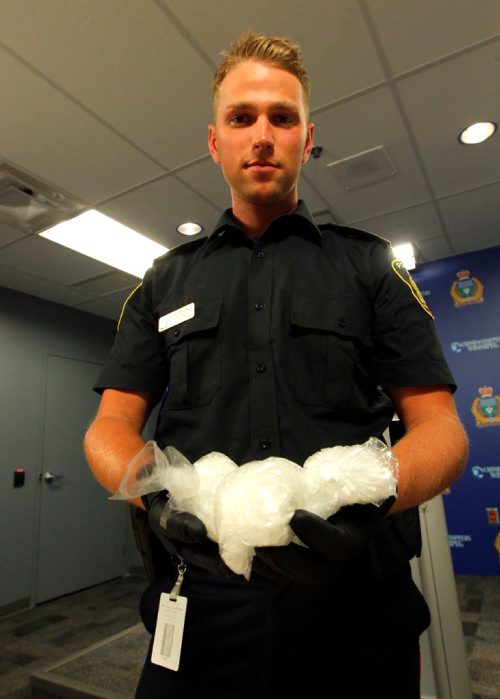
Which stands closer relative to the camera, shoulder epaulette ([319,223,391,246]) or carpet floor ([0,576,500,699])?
shoulder epaulette ([319,223,391,246])

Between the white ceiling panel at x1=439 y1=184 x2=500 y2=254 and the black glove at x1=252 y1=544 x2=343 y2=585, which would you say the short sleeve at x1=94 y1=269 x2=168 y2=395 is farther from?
the white ceiling panel at x1=439 y1=184 x2=500 y2=254

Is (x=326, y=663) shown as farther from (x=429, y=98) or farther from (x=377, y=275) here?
(x=429, y=98)

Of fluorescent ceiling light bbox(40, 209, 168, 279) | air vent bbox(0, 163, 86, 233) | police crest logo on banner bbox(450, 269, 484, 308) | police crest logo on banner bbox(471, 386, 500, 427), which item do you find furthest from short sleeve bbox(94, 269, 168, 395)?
police crest logo on banner bbox(450, 269, 484, 308)

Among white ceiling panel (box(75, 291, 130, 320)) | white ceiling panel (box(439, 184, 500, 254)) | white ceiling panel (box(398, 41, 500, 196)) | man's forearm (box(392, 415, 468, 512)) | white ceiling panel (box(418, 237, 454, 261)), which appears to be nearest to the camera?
man's forearm (box(392, 415, 468, 512))

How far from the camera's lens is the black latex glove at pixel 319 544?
456 millimetres

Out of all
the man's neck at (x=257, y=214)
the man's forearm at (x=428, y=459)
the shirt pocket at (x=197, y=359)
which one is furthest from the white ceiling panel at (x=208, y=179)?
the man's forearm at (x=428, y=459)

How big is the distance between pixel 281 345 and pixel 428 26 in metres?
1.89

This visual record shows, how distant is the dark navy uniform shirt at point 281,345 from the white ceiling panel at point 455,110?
1.78 meters

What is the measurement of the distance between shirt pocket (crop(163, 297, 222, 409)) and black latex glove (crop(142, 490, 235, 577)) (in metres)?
0.25

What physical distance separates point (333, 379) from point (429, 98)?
2190mm

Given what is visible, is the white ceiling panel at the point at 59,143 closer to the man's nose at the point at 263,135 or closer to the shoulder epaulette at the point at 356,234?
the man's nose at the point at 263,135

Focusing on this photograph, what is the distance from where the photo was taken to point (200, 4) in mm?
1744

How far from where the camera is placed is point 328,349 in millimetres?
769

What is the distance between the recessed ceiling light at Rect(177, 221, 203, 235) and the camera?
341 centimetres
